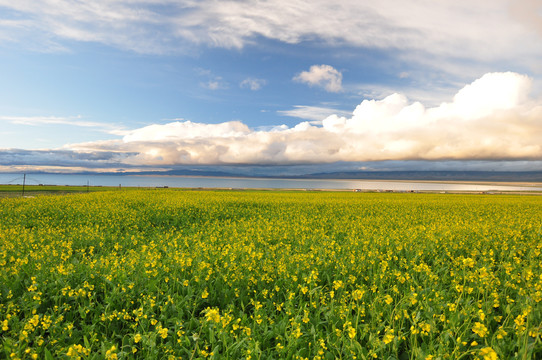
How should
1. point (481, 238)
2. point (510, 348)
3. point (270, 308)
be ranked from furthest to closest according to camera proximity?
point (481, 238) → point (270, 308) → point (510, 348)

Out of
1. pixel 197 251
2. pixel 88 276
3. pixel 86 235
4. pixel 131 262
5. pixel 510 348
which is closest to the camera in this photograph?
pixel 510 348

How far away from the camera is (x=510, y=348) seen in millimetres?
3793

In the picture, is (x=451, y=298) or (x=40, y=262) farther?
(x=40, y=262)

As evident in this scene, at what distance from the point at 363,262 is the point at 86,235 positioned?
10714 millimetres

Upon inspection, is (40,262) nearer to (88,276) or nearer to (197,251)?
(88,276)

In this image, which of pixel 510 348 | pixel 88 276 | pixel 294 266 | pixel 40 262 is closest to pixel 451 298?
pixel 510 348

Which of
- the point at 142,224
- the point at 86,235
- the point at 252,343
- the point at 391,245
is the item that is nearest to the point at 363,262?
the point at 391,245

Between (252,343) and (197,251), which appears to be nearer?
(252,343)

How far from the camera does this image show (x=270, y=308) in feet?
17.8

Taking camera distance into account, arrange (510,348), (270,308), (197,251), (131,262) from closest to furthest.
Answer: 1. (510,348)
2. (270,308)
3. (131,262)
4. (197,251)

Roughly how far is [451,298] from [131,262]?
7.01 meters

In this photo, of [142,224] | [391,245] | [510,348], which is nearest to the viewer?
[510,348]

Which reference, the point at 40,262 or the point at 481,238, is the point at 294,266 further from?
the point at 481,238

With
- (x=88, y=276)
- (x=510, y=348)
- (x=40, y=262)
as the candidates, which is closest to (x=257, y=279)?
(x=88, y=276)
